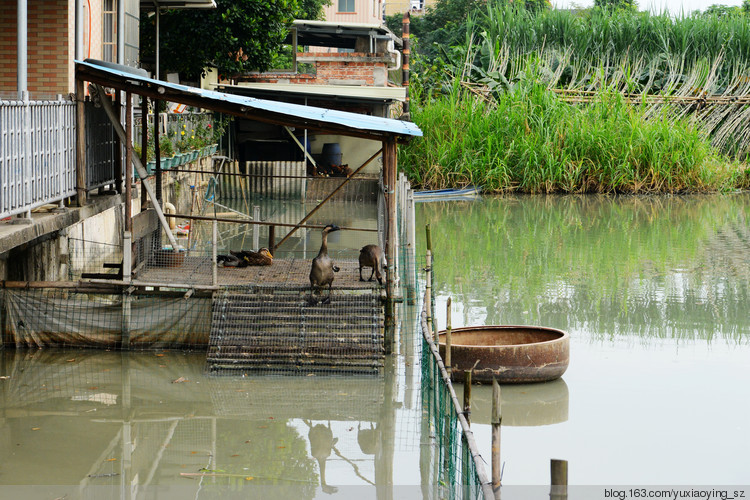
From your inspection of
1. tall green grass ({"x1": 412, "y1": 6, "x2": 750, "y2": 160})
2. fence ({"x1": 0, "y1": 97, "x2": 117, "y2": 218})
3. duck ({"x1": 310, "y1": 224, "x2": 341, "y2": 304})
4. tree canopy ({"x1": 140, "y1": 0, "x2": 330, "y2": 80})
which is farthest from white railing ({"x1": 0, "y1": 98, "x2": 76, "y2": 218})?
tall green grass ({"x1": 412, "y1": 6, "x2": 750, "y2": 160})

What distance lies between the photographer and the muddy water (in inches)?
297

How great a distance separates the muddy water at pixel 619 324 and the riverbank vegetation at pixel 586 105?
3.29 m

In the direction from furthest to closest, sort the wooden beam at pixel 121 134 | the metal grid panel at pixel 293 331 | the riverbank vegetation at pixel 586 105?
the riverbank vegetation at pixel 586 105 < the wooden beam at pixel 121 134 < the metal grid panel at pixel 293 331

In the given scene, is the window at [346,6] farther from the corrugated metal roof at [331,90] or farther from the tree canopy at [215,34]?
the tree canopy at [215,34]

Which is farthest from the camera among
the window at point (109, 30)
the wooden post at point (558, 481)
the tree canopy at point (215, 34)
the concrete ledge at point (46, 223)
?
the tree canopy at point (215, 34)

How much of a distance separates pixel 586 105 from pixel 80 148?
21340 mm

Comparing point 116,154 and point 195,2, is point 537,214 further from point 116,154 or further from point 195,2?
point 116,154

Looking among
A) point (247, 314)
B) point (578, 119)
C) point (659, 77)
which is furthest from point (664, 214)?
point (247, 314)

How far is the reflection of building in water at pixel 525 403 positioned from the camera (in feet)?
27.3

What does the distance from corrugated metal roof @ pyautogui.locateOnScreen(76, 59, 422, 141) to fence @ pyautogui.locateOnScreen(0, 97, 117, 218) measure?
48cm

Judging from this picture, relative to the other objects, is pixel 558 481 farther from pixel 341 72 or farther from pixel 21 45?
pixel 341 72

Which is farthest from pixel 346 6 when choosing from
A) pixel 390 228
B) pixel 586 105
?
pixel 390 228

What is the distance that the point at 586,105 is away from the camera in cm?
2869

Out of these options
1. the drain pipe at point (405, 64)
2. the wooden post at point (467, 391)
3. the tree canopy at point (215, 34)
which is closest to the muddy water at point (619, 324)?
the wooden post at point (467, 391)
